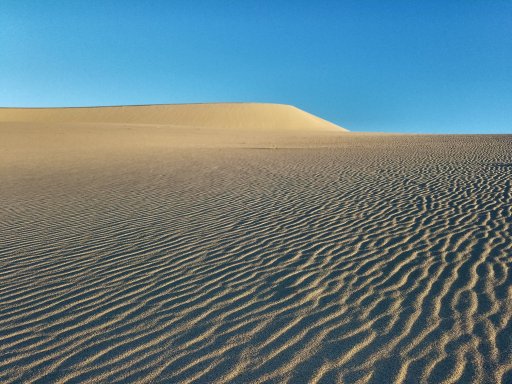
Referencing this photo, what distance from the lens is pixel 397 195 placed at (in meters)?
10.1

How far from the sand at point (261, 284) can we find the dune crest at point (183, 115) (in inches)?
2175

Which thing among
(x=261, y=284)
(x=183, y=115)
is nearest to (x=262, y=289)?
(x=261, y=284)

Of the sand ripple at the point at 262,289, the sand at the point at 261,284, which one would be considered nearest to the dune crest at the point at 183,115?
the sand at the point at 261,284

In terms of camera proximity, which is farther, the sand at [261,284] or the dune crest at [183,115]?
the dune crest at [183,115]

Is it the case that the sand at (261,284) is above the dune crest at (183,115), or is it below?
below

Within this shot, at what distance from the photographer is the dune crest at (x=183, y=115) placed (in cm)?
6694

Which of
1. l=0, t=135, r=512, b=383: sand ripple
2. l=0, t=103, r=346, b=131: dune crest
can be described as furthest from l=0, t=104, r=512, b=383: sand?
l=0, t=103, r=346, b=131: dune crest

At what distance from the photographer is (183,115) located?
70.8m

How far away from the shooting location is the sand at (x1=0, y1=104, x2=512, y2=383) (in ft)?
11.7

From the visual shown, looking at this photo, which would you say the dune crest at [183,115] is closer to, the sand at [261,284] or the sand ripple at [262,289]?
Result: the sand at [261,284]

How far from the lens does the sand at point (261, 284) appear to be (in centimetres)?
357

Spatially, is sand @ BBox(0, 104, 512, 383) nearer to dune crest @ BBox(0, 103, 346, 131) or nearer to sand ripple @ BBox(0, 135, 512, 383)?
sand ripple @ BBox(0, 135, 512, 383)

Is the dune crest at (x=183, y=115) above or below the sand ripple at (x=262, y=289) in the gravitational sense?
above

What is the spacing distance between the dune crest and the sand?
2175 inches
